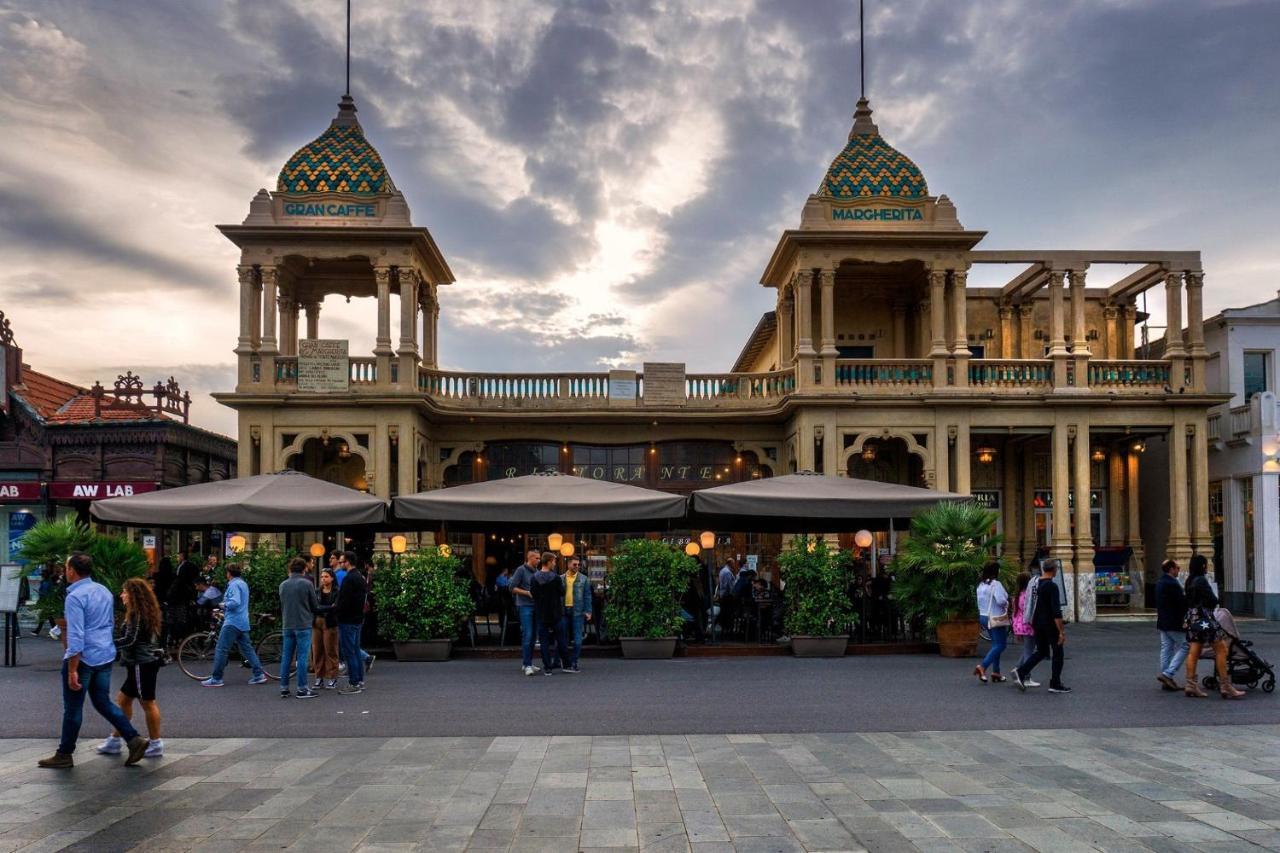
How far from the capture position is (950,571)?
1714 centimetres

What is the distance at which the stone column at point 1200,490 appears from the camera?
25.5 m

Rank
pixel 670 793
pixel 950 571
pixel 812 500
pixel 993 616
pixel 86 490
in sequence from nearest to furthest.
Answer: pixel 670 793 → pixel 993 616 → pixel 950 571 → pixel 812 500 → pixel 86 490

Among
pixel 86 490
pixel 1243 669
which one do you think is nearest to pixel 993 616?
pixel 1243 669

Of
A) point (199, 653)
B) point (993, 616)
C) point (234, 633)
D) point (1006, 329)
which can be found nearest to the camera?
point (234, 633)

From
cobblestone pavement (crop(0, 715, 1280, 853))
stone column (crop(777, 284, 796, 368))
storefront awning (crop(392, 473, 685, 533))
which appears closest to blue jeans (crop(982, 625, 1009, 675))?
cobblestone pavement (crop(0, 715, 1280, 853))

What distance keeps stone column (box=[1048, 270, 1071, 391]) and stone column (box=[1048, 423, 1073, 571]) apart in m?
1.10

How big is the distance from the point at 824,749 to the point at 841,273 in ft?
65.1

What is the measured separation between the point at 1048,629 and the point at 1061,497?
13.1m

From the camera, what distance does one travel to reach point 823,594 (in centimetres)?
1772

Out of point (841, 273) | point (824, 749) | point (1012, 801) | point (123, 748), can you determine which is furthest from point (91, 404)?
point (1012, 801)

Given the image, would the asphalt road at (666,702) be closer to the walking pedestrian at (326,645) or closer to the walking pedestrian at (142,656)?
the walking pedestrian at (326,645)

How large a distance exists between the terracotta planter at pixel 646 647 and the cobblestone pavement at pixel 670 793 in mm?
7105

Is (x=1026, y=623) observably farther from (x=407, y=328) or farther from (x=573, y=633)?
(x=407, y=328)

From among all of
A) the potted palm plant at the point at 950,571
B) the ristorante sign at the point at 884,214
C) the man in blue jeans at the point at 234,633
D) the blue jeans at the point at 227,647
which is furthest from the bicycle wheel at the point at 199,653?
the ristorante sign at the point at 884,214
